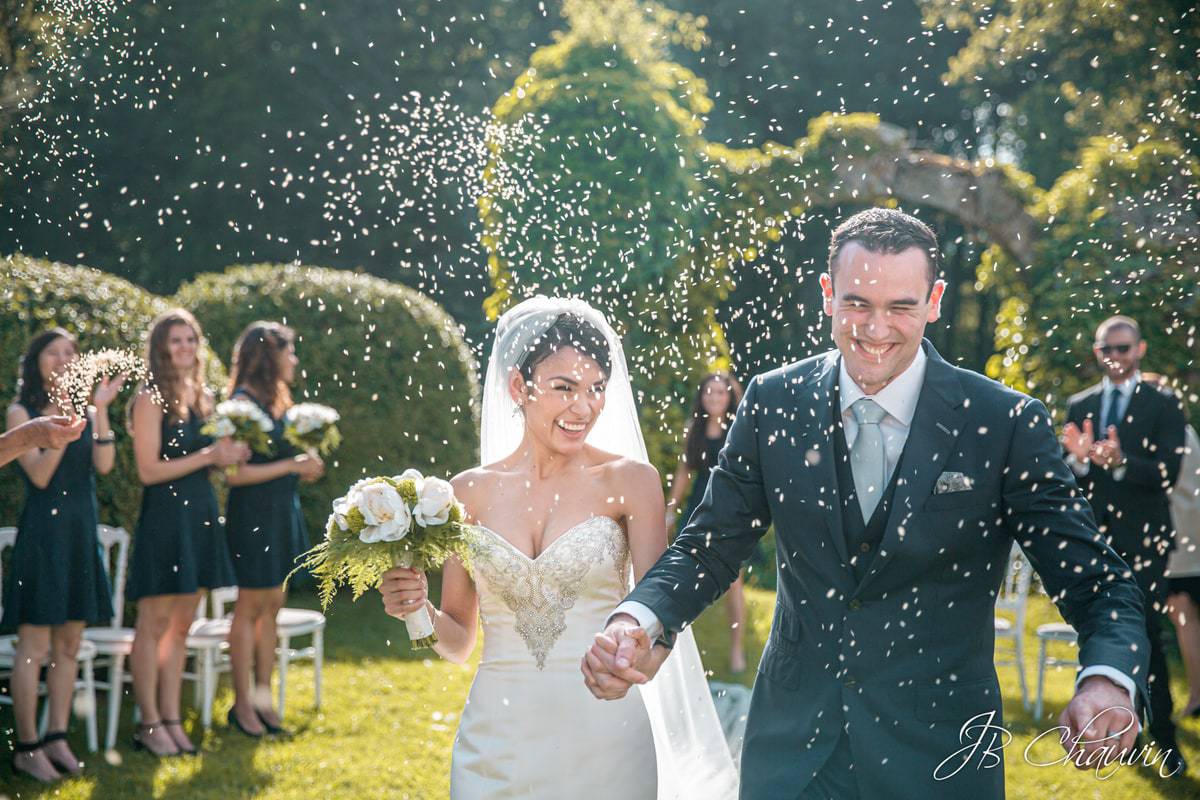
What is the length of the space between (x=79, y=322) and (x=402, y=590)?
529cm

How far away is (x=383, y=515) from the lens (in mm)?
3340

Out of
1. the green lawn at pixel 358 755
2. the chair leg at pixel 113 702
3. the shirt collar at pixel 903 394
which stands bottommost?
the green lawn at pixel 358 755

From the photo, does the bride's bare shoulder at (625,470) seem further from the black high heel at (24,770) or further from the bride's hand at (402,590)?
the black high heel at (24,770)

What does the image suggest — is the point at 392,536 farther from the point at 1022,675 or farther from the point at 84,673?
the point at 1022,675

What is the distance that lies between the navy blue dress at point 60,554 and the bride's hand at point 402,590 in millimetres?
3496

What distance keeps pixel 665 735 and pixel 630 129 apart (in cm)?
648

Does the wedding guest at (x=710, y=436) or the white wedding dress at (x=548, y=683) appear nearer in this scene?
the white wedding dress at (x=548, y=683)

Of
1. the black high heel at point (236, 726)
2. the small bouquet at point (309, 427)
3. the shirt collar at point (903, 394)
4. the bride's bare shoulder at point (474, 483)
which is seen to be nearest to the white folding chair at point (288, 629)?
the black high heel at point (236, 726)

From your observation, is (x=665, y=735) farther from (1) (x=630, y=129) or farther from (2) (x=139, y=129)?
(2) (x=139, y=129)

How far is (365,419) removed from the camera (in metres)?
11.0

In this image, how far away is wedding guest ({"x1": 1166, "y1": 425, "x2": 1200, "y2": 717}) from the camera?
730 centimetres

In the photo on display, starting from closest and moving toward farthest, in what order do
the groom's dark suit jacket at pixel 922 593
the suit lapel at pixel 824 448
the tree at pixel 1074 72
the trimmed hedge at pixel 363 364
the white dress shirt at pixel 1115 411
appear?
the groom's dark suit jacket at pixel 922 593, the suit lapel at pixel 824 448, the white dress shirt at pixel 1115 411, the trimmed hedge at pixel 363 364, the tree at pixel 1074 72

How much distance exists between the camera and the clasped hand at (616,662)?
2.64 metres

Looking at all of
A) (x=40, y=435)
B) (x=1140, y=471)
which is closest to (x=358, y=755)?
(x=40, y=435)
